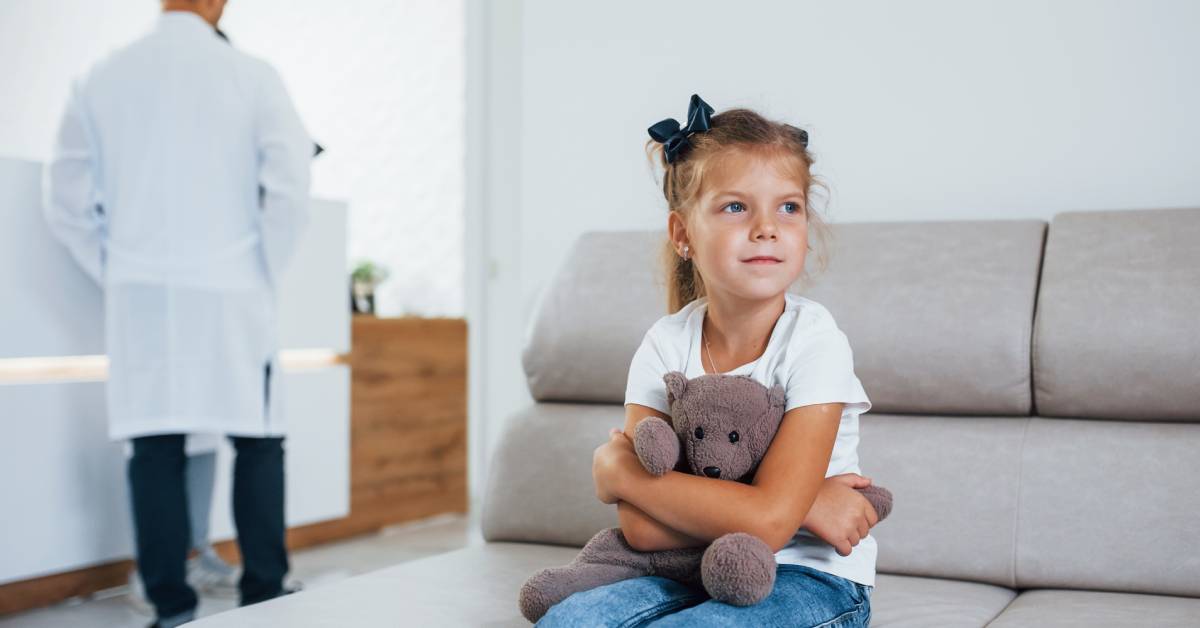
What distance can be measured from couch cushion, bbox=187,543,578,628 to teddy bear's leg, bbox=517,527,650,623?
0.11 m

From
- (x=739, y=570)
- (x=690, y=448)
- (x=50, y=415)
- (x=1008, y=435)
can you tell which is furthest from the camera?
(x=50, y=415)

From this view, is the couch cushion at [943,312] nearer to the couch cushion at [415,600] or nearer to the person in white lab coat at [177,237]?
the couch cushion at [415,600]

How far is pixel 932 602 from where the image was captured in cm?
138

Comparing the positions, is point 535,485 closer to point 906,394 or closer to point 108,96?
point 906,394

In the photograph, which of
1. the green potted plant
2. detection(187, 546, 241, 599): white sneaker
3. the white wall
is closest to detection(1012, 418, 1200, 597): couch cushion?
the white wall

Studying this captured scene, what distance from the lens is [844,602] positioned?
1.18 meters

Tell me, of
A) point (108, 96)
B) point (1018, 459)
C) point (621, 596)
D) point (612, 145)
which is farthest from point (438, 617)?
point (108, 96)

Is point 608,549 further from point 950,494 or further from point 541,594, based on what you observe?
point 950,494

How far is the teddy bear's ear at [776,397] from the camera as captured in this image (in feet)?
3.86

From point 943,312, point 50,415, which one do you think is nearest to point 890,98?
point 943,312

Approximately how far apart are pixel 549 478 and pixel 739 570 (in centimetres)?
75

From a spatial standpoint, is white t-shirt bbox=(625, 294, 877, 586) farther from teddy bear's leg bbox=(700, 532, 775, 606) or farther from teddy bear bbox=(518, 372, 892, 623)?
teddy bear's leg bbox=(700, 532, 775, 606)

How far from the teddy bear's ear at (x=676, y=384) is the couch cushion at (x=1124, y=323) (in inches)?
24.1

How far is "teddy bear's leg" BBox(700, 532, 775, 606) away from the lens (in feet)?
3.45
